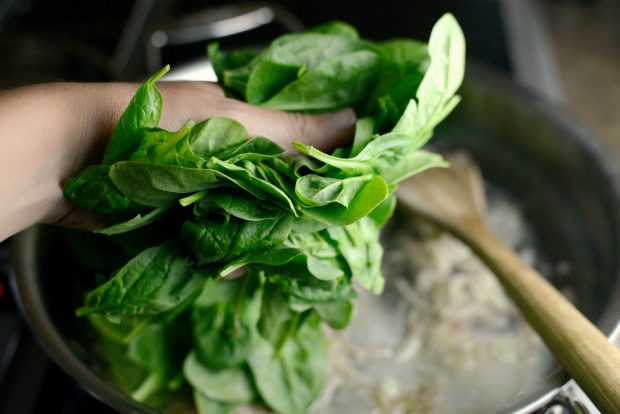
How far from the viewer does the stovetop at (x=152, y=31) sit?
3.02 feet

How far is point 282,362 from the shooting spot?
57 cm

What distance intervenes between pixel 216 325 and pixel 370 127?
20cm

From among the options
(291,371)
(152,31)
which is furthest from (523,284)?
(152,31)

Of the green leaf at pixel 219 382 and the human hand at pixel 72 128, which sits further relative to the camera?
the green leaf at pixel 219 382

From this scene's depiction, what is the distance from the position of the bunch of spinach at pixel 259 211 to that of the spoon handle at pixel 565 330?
14 centimetres

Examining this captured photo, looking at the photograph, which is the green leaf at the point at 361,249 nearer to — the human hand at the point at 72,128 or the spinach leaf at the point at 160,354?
the human hand at the point at 72,128

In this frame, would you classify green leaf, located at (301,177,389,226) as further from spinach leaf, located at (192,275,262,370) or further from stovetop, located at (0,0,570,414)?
stovetop, located at (0,0,570,414)

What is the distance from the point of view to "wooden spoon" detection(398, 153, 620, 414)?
47cm

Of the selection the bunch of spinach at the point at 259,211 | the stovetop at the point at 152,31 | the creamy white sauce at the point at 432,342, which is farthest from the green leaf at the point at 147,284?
the stovetop at the point at 152,31

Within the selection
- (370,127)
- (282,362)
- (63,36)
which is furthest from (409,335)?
(63,36)

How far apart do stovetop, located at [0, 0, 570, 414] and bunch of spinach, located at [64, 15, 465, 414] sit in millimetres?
413

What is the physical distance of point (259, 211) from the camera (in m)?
0.42

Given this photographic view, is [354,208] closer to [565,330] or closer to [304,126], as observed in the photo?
[304,126]

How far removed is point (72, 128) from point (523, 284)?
38 centimetres
